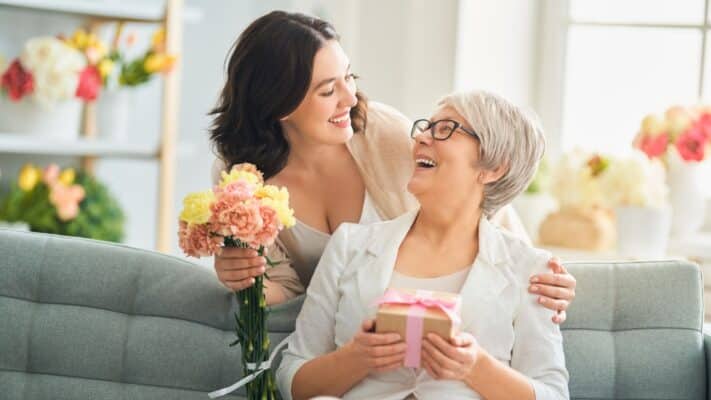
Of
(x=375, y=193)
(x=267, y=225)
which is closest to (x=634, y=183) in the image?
(x=375, y=193)

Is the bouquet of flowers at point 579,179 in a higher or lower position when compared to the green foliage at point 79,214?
higher

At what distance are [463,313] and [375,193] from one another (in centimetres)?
49

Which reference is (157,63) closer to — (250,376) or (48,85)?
(48,85)

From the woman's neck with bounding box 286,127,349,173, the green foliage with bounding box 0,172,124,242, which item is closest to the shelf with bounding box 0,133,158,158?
the green foliage with bounding box 0,172,124,242

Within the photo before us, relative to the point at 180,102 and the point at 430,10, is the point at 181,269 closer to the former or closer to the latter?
the point at 430,10

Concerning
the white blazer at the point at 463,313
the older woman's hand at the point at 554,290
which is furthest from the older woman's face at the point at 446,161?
the older woman's hand at the point at 554,290

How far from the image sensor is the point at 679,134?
3.45 metres

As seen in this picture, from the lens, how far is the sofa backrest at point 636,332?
2400 millimetres

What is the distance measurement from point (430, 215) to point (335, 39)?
522mm

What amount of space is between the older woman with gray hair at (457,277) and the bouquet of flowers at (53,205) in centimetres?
155

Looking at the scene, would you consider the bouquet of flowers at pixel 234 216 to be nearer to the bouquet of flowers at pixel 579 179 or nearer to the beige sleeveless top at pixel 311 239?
the beige sleeveless top at pixel 311 239

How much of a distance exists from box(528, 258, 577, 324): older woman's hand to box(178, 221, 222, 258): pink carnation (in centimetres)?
63

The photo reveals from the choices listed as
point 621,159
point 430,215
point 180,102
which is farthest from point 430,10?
point 430,215

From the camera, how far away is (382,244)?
229 cm
